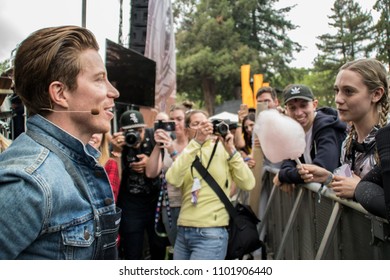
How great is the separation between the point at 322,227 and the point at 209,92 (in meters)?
15.6

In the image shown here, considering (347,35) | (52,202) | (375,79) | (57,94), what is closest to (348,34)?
(347,35)

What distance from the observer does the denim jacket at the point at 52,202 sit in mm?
715

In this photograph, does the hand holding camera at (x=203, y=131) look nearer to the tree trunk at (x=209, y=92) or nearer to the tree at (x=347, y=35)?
the tree at (x=347, y=35)

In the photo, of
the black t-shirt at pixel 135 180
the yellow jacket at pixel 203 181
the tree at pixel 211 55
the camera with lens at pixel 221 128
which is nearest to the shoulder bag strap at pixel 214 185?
the yellow jacket at pixel 203 181

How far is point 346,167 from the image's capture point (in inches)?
54.8

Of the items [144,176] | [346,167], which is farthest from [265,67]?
[346,167]

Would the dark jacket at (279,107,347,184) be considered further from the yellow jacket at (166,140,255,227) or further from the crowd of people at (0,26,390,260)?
the yellow jacket at (166,140,255,227)

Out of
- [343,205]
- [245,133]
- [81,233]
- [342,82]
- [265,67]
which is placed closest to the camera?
[81,233]

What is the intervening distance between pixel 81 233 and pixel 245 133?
10.2ft

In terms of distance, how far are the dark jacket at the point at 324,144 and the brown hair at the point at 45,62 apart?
146 cm
